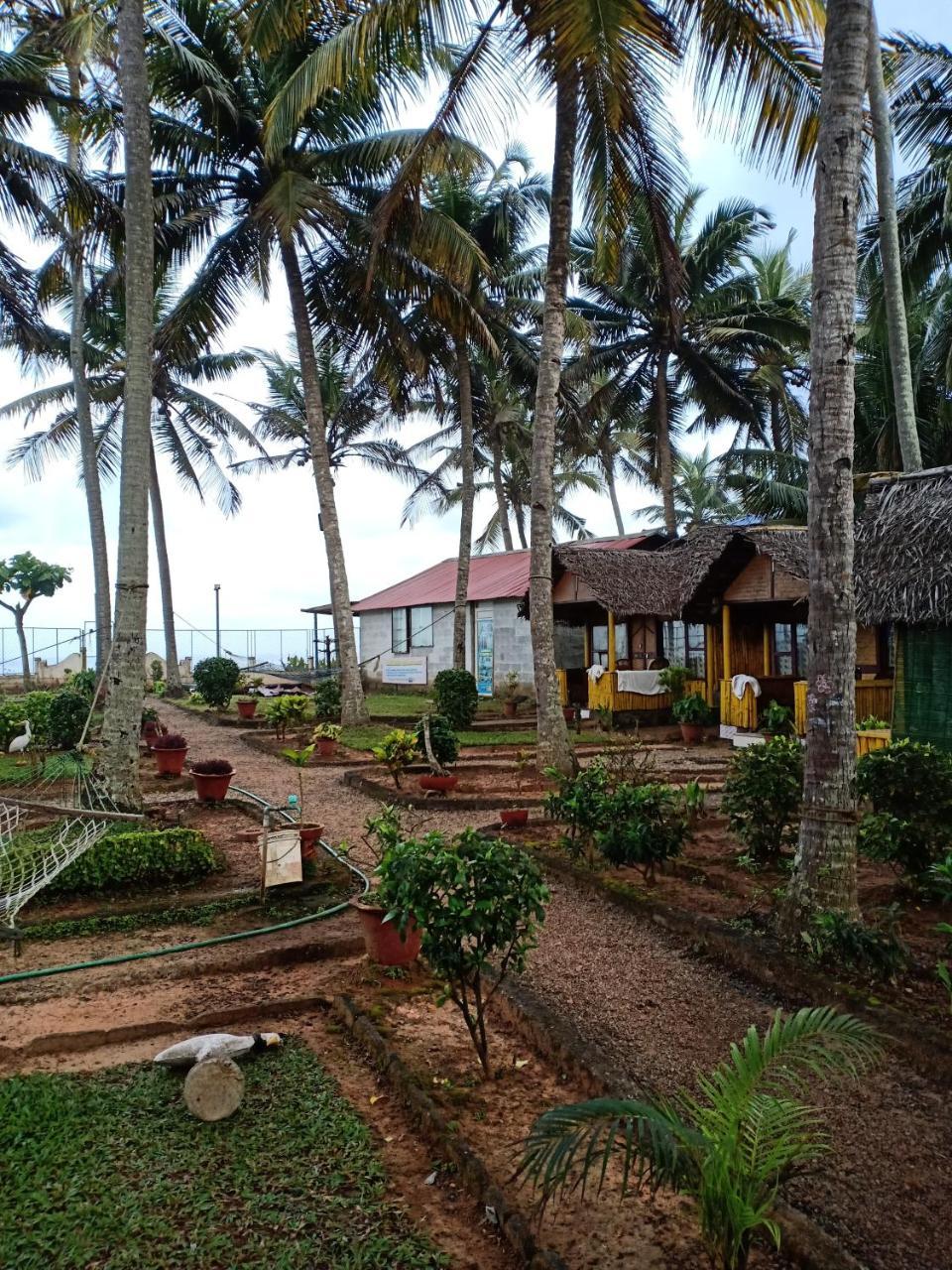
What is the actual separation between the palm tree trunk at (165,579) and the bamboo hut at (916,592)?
752 inches

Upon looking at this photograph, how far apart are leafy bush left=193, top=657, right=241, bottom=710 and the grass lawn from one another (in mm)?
17032

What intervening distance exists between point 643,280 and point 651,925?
20.6 meters

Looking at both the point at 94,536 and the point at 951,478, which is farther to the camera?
the point at 94,536

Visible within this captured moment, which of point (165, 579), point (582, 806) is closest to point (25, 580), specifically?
point (165, 579)

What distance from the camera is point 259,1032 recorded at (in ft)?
13.4

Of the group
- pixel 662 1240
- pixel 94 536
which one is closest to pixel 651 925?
pixel 662 1240

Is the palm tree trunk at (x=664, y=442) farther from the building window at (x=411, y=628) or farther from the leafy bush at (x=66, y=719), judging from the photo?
the leafy bush at (x=66, y=719)

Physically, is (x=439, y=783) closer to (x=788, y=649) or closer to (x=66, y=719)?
(x=66, y=719)

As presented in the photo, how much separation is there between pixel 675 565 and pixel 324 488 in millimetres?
7255

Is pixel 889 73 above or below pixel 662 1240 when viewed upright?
above

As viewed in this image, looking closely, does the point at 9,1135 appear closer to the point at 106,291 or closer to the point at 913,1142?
the point at 913,1142

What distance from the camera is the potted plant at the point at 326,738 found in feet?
43.7

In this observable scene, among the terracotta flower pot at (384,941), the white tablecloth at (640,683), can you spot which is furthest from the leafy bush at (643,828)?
the white tablecloth at (640,683)

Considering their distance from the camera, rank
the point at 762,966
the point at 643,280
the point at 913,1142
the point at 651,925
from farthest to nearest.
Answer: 1. the point at 643,280
2. the point at 651,925
3. the point at 762,966
4. the point at 913,1142
